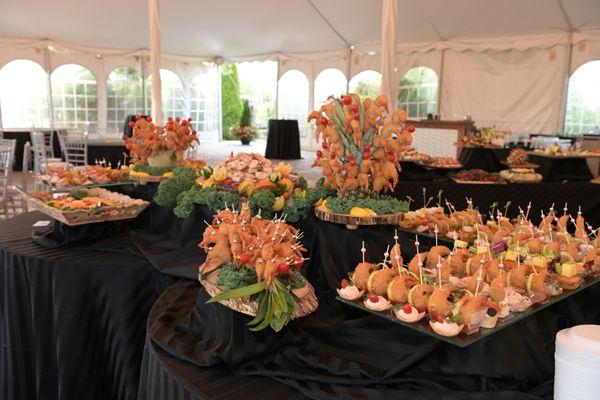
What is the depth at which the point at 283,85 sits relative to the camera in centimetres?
1418

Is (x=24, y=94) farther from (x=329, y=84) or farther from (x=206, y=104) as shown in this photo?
(x=329, y=84)

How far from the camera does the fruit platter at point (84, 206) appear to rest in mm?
2617

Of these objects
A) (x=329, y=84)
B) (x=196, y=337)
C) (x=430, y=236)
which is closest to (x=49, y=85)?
(x=329, y=84)

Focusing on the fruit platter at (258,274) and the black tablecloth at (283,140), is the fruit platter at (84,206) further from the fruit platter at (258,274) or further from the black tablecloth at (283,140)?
the black tablecloth at (283,140)

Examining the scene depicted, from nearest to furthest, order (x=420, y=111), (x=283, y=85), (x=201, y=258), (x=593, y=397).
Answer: (x=593, y=397)
(x=201, y=258)
(x=420, y=111)
(x=283, y=85)

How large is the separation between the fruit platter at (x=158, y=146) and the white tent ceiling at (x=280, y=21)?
22.3 ft

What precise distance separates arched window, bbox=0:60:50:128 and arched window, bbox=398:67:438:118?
803 cm

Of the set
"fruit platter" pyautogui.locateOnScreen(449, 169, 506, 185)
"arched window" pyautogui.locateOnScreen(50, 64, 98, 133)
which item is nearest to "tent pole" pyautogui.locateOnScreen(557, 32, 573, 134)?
"fruit platter" pyautogui.locateOnScreen(449, 169, 506, 185)

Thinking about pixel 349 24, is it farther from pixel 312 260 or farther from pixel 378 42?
pixel 312 260

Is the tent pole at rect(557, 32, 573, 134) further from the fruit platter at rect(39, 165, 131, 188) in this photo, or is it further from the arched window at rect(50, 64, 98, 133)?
the arched window at rect(50, 64, 98, 133)

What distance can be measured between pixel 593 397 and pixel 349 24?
408 inches

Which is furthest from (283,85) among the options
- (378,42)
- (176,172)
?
(176,172)

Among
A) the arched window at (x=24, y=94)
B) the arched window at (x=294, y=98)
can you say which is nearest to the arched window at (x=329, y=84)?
the arched window at (x=294, y=98)

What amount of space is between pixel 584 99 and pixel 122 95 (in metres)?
10.1
